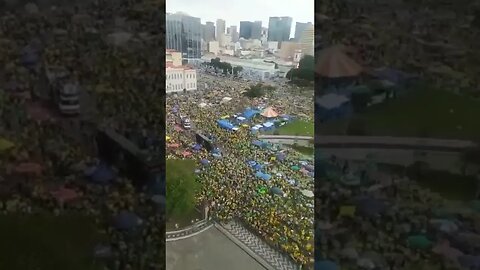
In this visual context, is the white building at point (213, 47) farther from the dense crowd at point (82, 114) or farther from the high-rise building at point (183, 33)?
the dense crowd at point (82, 114)

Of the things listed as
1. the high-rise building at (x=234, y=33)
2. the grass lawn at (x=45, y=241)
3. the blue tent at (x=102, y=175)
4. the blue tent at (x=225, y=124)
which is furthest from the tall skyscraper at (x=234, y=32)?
the grass lawn at (x=45, y=241)

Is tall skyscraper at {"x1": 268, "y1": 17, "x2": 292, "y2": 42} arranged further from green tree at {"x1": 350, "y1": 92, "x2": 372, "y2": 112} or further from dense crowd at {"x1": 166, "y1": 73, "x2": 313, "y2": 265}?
green tree at {"x1": 350, "y1": 92, "x2": 372, "y2": 112}

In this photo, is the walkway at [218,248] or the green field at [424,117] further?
the walkway at [218,248]

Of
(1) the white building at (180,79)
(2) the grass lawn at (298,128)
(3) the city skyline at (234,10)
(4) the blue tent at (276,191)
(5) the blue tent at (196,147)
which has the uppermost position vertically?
(3) the city skyline at (234,10)

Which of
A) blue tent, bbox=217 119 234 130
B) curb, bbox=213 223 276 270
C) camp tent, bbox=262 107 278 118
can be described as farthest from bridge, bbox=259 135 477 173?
curb, bbox=213 223 276 270

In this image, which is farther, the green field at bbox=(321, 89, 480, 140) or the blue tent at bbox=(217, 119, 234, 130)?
the blue tent at bbox=(217, 119, 234, 130)

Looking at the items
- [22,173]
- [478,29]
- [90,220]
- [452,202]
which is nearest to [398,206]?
[452,202]
